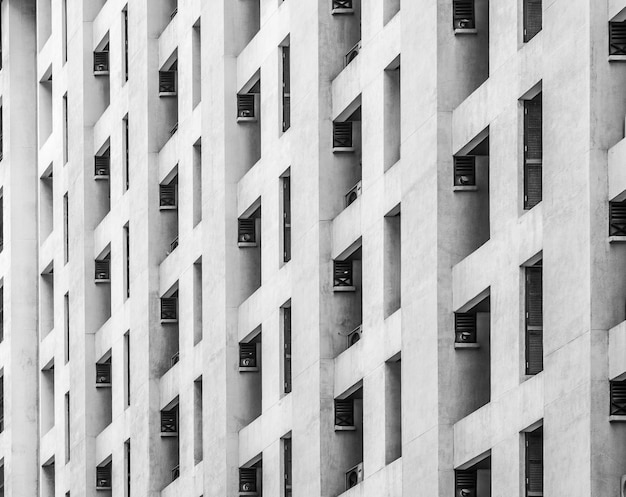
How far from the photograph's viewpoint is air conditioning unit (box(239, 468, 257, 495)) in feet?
188

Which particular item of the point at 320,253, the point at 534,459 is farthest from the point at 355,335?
the point at 534,459

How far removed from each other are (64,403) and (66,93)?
9712mm

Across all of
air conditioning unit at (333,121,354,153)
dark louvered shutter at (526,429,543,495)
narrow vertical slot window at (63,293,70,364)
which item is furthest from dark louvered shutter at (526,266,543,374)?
narrow vertical slot window at (63,293,70,364)

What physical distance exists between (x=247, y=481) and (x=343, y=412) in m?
6.09

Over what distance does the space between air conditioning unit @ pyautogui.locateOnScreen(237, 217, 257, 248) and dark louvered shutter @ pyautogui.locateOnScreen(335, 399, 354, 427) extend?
24.6 feet

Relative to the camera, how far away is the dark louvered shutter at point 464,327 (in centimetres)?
4634

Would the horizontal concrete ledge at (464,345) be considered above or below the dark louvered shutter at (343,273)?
below

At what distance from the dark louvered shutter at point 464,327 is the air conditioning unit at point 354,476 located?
5.90 meters

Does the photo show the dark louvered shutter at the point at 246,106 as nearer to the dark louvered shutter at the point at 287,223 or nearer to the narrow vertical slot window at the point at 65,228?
the dark louvered shutter at the point at 287,223

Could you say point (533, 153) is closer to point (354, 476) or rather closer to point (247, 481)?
point (354, 476)

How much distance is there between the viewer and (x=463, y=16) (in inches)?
1855

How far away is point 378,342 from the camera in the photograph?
1967 inches

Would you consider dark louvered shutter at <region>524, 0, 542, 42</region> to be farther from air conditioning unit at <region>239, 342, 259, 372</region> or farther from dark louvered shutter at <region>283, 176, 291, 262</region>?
air conditioning unit at <region>239, 342, 259, 372</region>

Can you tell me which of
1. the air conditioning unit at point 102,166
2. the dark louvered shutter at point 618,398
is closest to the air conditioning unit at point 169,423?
the air conditioning unit at point 102,166
